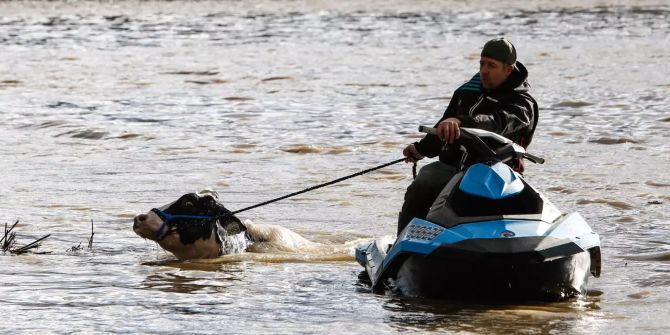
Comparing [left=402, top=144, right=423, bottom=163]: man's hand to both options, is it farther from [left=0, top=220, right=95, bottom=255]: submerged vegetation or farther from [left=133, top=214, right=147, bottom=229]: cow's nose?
[left=0, top=220, right=95, bottom=255]: submerged vegetation

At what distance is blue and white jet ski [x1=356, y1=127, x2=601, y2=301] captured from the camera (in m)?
8.50

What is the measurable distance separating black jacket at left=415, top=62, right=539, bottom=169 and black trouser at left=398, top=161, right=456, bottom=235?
→ 0.22 metres

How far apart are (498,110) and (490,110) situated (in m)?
0.10

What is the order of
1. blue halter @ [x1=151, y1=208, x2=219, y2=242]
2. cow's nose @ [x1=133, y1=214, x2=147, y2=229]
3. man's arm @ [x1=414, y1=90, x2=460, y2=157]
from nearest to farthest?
man's arm @ [x1=414, y1=90, x2=460, y2=157]
cow's nose @ [x1=133, y1=214, x2=147, y2=229]
blue halter @ [x1=151, y1=208, x2=219, y2=242]

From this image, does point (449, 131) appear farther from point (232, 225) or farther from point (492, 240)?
point (232, 225)

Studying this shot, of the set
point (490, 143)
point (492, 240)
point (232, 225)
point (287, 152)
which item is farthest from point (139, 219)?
point (287, 152)

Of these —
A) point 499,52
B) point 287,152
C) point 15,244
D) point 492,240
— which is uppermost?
point 499,52

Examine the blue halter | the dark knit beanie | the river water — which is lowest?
the river water

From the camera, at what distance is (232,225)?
37.3 ft

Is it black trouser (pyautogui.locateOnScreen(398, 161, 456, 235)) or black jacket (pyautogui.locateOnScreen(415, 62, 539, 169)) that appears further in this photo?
black trouser (pyautogui.locateOnScreen(398, 161, 456, 235))

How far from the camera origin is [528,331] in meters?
8.38

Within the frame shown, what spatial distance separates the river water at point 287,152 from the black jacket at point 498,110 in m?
1.08

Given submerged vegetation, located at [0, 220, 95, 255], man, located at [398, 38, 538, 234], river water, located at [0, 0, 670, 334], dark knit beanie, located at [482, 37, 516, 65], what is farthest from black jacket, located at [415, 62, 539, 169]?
submerged vegetation, located at [0, 220, 95, 255]

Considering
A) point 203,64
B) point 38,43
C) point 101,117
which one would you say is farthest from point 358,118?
point 38,43
